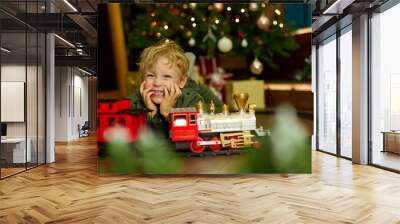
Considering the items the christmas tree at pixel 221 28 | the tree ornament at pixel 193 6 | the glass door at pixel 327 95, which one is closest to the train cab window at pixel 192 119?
the christmas tree at pixel 221 28

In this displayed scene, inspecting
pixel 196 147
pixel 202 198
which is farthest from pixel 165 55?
pixel 202 198

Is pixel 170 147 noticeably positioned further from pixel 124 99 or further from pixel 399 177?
pixel 399 177

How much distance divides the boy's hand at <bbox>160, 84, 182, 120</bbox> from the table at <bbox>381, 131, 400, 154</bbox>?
3.85 metres

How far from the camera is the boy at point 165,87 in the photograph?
6648mm

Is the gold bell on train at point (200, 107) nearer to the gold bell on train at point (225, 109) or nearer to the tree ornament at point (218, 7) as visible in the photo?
the gold bell on train at point (225, 109)

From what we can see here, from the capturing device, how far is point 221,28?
6.61 metres

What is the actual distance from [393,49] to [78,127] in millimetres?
13279

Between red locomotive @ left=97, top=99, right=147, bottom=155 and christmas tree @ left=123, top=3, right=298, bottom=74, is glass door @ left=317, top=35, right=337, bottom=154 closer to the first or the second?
christmas tree @ left=123, top=3, right=298, bottom=74

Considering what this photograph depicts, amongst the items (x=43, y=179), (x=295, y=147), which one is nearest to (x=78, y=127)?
(x=43, y=179)

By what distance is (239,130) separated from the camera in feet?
21.9

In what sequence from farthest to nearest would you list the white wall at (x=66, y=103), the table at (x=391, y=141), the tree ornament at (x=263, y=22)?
1. the white wall at (x=66, y=103)
2. the table at (x=391, y=141)
3. the tree ornament at (x=263, y=22)

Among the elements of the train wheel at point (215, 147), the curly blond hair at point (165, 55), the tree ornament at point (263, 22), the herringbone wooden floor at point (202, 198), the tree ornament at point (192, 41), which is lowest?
the herringbone wooden floor at point (202, 198)

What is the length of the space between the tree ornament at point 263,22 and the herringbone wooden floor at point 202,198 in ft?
7.83

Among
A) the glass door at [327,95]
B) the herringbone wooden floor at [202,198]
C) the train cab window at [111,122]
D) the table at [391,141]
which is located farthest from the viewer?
the glass door at [327,95]
